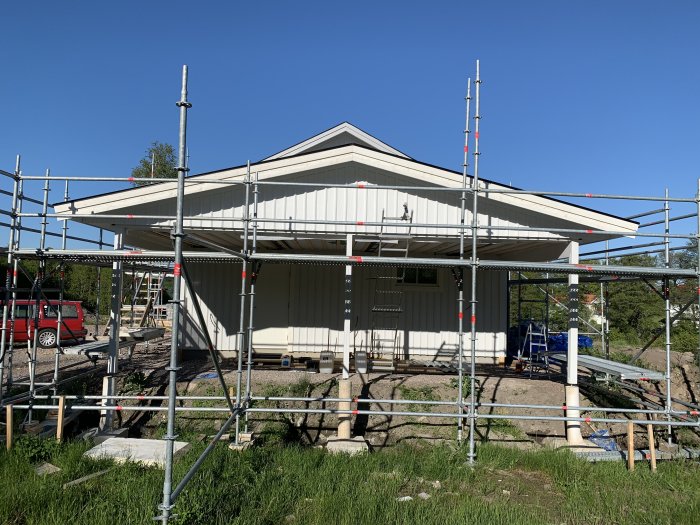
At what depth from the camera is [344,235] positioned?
26.2ft

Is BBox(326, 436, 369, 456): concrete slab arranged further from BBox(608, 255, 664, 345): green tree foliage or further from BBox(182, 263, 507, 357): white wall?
BBox(608, 255, 664, 345): green tree foliage

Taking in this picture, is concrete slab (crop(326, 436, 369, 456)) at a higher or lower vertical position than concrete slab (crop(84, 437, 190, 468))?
lower

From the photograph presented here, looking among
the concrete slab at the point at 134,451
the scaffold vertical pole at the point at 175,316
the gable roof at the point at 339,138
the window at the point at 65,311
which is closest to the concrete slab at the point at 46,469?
the concrete slab at the point at 134,451

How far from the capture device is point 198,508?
4074 mm

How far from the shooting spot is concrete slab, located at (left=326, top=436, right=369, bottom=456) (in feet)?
21.5

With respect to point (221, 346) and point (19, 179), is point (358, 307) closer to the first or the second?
point (221, 346)

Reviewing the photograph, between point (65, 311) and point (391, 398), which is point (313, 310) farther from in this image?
point (65, 311)

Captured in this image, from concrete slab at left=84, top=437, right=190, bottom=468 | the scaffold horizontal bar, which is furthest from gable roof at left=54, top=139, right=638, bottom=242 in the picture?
concrete slab at left=84, top=437, right=190, bottom=468

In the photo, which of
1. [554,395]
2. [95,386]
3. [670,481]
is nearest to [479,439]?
[554,395]

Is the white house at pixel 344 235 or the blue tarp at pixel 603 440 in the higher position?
the white house at pixel 344 235

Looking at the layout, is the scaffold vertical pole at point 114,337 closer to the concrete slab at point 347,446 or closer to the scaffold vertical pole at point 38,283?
the scaffold vertical pole at point 38,283

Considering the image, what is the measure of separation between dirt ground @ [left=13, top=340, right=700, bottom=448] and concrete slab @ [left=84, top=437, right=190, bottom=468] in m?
1.13

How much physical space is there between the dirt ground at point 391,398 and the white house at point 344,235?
6.26 ft

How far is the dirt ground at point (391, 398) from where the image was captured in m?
7.31
